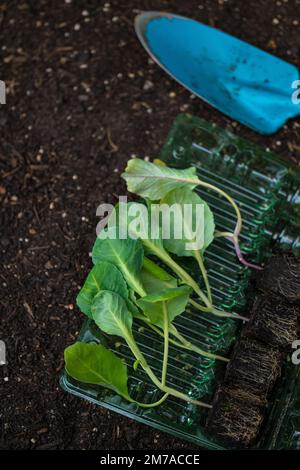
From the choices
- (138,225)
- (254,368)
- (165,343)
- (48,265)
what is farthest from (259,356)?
(48,265)

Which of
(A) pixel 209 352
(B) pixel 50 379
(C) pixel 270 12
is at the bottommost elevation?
(B) pixel 50 379

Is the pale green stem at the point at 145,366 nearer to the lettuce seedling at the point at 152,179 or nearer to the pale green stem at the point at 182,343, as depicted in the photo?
the pale green stem at the point at 182,343

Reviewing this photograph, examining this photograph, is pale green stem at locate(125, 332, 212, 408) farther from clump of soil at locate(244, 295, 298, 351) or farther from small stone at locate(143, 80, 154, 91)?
small stone at locate(143, 80, 154, 91)

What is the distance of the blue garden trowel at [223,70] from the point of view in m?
1.34

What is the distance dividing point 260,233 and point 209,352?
0.20 m

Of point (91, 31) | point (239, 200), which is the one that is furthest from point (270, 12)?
point (239, 200)

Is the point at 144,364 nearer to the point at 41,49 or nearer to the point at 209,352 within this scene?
the point at 209,352

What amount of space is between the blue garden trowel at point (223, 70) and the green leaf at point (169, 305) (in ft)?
1.38

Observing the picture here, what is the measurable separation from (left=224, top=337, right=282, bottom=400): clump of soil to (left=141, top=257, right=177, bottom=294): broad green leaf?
13 centimetres

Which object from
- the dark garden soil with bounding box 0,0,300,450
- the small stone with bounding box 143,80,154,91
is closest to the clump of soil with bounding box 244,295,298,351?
the dark garden soil with bounding box 0,0,300,450

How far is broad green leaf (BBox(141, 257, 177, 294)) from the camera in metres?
1.05

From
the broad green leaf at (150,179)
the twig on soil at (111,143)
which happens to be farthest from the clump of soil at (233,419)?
the twig on soil at (111,143)

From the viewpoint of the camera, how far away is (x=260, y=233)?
118 cm

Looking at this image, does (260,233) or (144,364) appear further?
(260,233)
